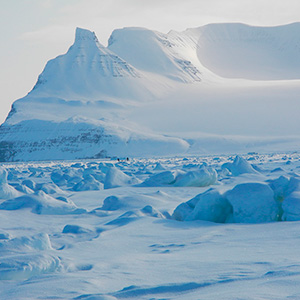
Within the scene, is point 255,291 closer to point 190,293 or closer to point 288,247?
point 190,293

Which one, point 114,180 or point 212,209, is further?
point 114,180

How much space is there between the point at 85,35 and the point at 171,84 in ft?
Result: 58.0

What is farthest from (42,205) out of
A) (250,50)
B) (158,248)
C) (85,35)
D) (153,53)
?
(250,50)

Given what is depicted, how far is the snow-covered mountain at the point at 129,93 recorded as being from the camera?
70812mm

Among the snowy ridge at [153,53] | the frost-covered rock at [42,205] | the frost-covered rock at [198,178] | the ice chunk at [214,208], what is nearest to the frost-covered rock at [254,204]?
the ice chunk at [214,208]

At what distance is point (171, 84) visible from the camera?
326 ft

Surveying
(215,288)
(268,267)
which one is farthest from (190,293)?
(268,267)

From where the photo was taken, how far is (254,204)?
685 centimetres

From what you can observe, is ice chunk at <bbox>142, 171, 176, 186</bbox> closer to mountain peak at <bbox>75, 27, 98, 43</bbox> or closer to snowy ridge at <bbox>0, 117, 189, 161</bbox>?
snowy ridge at <bbox>0, 117, 189, 161</bbox>

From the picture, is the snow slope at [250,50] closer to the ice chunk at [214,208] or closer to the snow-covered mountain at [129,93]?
the snow-covered mountain at [129,93]

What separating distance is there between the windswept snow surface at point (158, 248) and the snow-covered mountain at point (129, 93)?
2266 inches

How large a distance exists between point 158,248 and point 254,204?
184 cm

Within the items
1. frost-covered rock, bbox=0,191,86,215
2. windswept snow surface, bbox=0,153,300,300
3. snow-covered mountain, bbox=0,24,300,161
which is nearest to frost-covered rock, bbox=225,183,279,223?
windswept snow surface, bbox=0,153,300,300

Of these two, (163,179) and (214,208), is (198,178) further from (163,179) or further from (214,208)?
(214,208)
